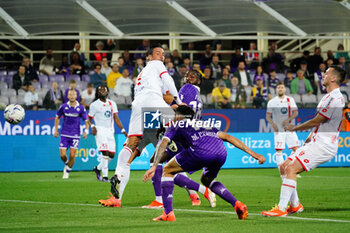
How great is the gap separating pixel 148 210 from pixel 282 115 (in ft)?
28.4

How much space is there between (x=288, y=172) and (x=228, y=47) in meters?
29.5

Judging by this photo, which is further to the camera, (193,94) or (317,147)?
(193,94)

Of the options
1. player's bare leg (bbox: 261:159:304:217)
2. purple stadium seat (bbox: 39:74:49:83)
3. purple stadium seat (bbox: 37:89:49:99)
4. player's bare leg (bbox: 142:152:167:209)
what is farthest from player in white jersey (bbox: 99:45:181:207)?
purple stadium seat (bbox: 39:74:49:83)

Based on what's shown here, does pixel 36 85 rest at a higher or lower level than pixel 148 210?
higher

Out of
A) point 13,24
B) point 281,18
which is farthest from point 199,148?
point 281,18

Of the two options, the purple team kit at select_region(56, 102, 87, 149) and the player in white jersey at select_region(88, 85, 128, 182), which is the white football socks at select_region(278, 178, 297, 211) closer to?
the player in white jersey at select_region(88, 85, 128, 182)

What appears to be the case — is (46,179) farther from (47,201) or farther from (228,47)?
(228,47)

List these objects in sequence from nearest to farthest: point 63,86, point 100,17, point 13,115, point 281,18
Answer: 1. point 13,115
2. point 63,86
3. point 100,17
4. point 281,18

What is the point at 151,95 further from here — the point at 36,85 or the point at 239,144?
the point at 36,85

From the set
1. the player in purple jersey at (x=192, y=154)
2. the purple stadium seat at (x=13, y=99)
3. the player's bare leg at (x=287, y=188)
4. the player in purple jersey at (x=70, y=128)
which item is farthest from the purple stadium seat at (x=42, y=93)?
the player's bare leg at (x=287, y=188)

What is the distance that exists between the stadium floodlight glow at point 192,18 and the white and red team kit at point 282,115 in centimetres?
772

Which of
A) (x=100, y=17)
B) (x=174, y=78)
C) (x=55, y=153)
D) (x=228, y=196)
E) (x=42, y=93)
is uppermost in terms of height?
(x=100, y=17)

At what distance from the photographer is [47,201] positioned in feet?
39.5

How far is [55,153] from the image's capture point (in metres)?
21.2
